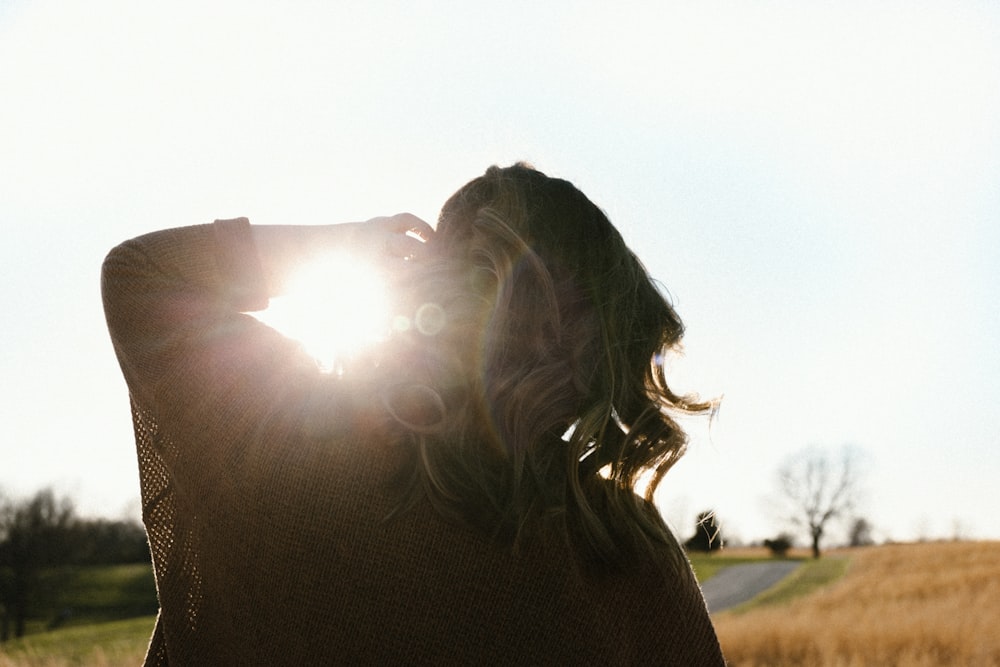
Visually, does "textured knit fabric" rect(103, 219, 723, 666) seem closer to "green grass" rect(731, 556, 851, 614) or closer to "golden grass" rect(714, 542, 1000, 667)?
"golden grass" rect(714, 542, 1000, 667)

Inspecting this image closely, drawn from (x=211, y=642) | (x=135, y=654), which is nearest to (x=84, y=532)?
(x=135, y=654)

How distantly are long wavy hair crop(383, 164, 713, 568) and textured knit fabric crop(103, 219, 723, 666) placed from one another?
8cm

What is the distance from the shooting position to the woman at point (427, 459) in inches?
52.2

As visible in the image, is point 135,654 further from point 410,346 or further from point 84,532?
point 84,532

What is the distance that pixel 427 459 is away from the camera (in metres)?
1.31

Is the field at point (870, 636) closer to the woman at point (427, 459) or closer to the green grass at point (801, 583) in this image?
the woman at point (427, 459)

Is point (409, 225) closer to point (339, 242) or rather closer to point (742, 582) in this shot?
point (339, 242)

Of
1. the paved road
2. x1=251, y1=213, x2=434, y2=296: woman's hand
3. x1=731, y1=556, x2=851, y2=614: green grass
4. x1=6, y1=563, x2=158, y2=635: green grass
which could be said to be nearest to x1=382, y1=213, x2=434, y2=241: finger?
x1=251, y1=213, x2=434, y2=296: woman's hand

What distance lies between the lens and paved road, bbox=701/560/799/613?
2272 cm

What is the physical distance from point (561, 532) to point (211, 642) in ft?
2.58

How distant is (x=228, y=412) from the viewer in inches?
53.1

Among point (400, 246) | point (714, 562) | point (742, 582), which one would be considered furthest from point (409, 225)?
point (714, 562)

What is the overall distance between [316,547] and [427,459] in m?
0.25

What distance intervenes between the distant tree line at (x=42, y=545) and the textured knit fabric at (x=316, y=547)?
32906 millimetres
